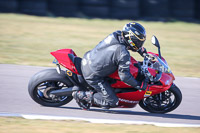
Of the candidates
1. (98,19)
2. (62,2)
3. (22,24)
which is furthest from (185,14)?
(22,24)

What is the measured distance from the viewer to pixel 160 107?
5.51 meters

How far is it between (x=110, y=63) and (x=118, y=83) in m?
0.42

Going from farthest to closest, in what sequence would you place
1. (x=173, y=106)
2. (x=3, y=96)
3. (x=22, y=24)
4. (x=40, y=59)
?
(x=22, y=24) → (x=40, y=59) → (x=3, y=96) → (x=173, y=106)

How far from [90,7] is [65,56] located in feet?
42.7

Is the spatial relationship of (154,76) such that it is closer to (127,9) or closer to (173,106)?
(173,106)

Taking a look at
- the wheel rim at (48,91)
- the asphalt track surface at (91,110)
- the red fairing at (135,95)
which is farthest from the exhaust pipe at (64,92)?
the red fairing at (135,95)

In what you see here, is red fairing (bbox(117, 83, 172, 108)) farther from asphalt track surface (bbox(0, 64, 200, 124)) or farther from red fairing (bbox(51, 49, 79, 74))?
red fairing (bbox(51, 49, 79, 74))

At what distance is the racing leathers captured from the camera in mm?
4840

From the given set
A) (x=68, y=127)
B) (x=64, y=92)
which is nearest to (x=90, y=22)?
(x=64, y=92)

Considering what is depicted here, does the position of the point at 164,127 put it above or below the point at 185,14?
above

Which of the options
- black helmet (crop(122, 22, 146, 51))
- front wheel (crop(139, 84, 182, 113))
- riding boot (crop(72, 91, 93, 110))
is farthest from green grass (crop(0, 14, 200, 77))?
black helmet (crop(122, 22, 146, 51))

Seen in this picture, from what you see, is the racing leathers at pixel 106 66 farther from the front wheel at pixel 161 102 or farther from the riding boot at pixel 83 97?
the front wheel at pixel 161 102

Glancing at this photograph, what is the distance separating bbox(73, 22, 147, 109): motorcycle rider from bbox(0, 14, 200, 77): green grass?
3.88m

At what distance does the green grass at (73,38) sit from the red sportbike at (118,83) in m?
3.40
